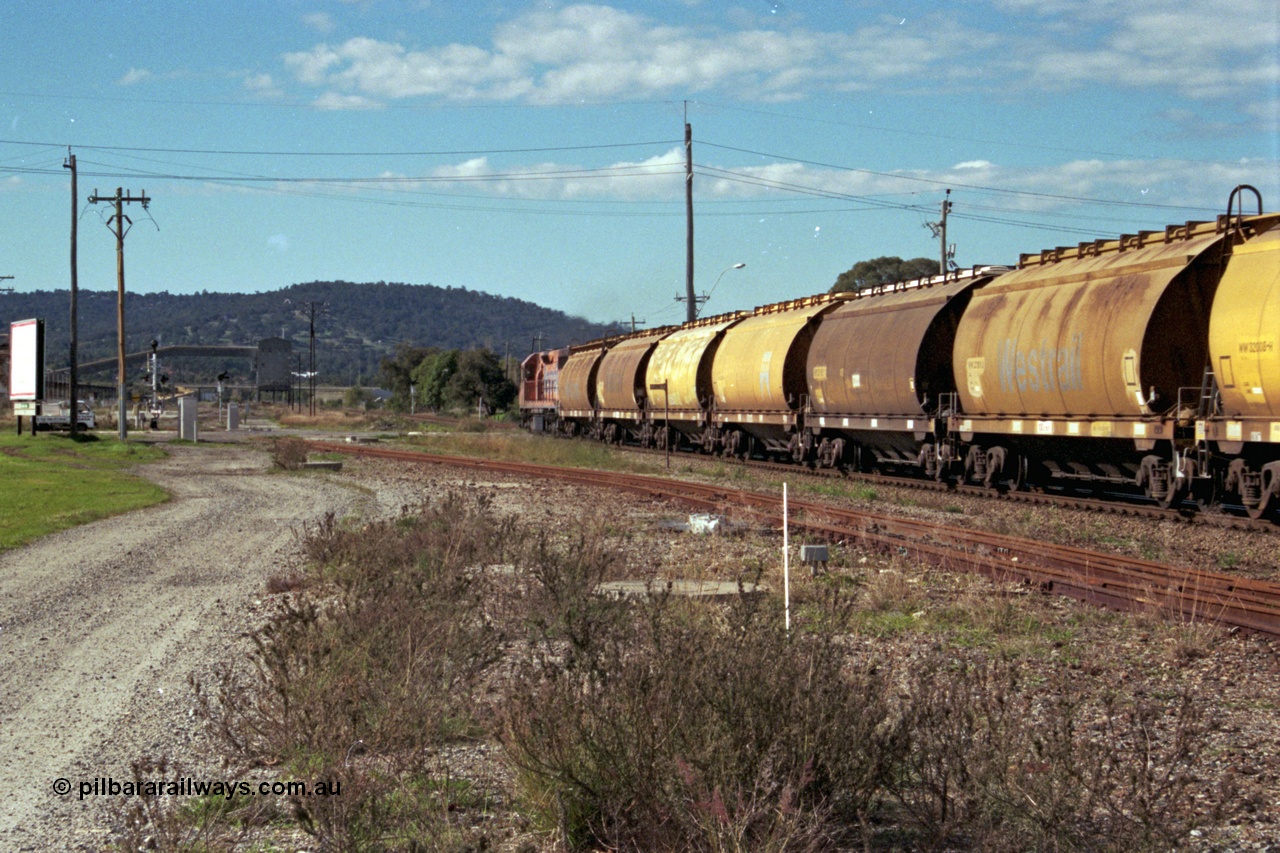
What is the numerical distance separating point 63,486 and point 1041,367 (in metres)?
20.6

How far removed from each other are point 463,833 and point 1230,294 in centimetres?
1395

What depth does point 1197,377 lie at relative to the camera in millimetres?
16828

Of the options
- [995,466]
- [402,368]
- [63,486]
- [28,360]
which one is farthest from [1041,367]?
[402,368]

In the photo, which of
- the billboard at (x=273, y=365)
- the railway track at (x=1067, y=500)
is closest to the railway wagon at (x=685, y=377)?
the railway track at (x=1067, y=500)

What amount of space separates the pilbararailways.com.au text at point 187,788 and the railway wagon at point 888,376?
18137 millimetres

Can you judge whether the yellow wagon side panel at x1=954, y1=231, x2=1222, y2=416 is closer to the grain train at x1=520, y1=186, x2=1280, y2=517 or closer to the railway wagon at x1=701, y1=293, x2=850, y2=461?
the grain train at x1=520, y1=186, x2=1280, y2=517

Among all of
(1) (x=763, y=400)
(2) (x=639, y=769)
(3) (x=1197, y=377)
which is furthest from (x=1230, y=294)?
(1) (x=763, y=400)

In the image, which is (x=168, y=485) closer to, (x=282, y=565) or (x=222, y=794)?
(x=282, y=565)

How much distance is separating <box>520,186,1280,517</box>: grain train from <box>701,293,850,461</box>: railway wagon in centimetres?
6

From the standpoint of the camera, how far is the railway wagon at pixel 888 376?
74.5ft

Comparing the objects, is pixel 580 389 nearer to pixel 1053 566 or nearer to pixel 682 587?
pixel 1053 566

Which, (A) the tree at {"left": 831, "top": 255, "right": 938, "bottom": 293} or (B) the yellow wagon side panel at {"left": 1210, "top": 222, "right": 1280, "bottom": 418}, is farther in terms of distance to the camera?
(A) the tree at {"left": 831, "top": 255, "right": 938, "bottom": 293}

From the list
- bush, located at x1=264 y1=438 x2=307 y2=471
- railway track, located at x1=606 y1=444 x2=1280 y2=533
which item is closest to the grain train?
railway track, located at x1=606 y1=444 x2=1280 y2=533

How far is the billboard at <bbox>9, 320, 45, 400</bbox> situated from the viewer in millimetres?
49125
